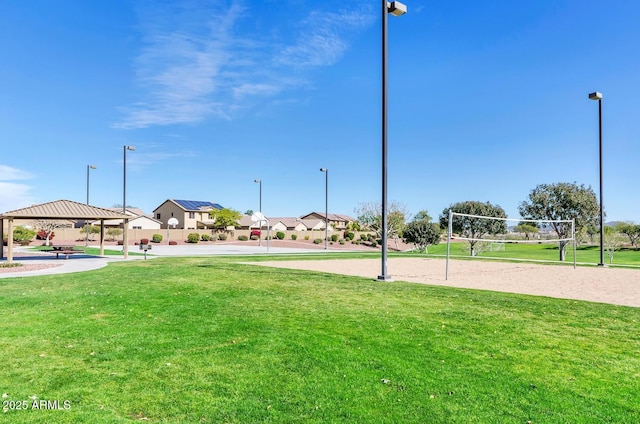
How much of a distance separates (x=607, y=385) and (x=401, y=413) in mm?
2309

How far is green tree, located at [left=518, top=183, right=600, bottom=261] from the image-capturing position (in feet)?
98.5

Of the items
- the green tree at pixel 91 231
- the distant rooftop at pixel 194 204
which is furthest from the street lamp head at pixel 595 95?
the distant rooftop at pixel 194 204

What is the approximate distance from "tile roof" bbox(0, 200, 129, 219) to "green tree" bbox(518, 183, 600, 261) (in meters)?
28.5

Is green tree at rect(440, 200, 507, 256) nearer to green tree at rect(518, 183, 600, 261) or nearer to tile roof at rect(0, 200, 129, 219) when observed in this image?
green tree at rect(518, 183, 600, 261)

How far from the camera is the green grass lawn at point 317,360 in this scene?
360 cm

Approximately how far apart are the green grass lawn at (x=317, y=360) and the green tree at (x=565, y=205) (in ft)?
82.4

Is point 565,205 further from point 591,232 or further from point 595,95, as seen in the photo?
point 591,232

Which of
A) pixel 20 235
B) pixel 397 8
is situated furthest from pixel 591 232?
pixel 20 235

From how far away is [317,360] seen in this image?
480 centimetres

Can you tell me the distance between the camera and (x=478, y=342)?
18.4ft

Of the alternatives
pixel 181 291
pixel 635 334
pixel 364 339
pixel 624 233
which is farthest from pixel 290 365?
pixel 624 233

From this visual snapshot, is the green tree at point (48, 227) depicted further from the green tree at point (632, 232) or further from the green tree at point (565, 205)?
the green tree at point (632, 232)

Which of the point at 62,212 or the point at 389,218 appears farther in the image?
the point at 389,218

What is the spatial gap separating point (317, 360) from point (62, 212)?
19.5 metres
